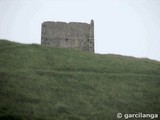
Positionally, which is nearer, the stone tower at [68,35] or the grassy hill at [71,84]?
the grassy hill at [71,84]

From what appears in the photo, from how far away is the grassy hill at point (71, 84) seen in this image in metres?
20.9

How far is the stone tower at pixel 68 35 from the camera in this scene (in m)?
52.3

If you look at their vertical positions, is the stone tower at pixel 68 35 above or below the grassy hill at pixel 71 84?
above

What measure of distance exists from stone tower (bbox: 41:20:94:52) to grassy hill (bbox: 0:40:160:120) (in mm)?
8992

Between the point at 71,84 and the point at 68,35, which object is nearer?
the point at 71,84

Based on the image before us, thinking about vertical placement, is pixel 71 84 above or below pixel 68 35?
below

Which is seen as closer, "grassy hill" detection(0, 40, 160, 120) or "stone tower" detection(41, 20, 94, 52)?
"grassy hill" detection(0, 40, 160, 120)

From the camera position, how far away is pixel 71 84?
28.5 metres

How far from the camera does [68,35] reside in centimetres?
5266

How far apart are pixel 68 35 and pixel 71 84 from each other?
2486cm

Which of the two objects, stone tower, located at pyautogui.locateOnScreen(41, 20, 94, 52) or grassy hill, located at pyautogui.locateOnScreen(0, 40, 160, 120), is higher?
stone tower, located at pyautogui.locateOnScreen(41, 20, 94, 52)

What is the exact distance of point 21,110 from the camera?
64.3ft

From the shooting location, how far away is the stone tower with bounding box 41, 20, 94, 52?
5231cm

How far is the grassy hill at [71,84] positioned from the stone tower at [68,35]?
899cm
